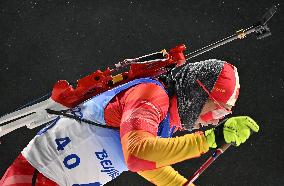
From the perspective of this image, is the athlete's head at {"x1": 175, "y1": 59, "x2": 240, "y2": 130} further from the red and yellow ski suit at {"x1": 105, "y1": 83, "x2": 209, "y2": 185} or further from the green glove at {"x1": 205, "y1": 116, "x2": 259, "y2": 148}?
the green glove at {"x1": 205, "y1": 116, "x2": 259, "y2": 148}

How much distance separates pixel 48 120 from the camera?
1.69m

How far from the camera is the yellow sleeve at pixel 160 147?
4.21 ft

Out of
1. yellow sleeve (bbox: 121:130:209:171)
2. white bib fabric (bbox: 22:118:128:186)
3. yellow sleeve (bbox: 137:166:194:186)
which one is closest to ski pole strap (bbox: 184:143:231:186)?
yellow sleeve (bbox: 137:166:194:186)

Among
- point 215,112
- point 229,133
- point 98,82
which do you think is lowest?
point 229,133

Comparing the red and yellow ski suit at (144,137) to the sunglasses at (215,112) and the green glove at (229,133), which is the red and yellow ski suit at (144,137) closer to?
the green glove at (229,133)

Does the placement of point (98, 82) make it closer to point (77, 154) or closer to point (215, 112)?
point (77, 154)

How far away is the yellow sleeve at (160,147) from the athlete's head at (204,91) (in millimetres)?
291

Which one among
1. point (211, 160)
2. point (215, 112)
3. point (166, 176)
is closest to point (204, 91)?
point (215, 112)

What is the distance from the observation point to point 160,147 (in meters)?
1.29

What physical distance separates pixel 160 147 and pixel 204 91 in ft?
1.25

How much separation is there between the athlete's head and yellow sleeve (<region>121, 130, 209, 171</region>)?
0.29 m

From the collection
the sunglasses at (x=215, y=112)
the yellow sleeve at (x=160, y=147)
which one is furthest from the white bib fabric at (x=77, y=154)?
the sunglasses at (x=215, y=112)

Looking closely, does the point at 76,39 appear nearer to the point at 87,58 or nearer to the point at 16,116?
the point at 87,58

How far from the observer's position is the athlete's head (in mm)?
1600
